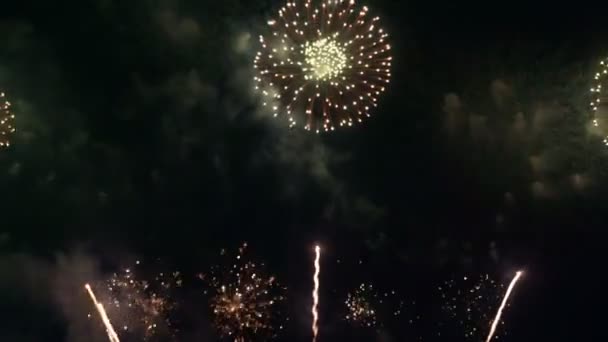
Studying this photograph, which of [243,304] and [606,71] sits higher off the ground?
[606,71]

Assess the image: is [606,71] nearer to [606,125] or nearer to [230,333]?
[606,125]

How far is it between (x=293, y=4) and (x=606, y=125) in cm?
1195

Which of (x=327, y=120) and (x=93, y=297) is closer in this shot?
(x=327, y=120)

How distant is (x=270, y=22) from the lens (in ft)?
84.2

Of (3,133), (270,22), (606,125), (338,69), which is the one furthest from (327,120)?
(3,133)

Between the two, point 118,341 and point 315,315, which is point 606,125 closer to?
point 315,315

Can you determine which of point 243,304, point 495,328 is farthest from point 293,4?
point 495,328

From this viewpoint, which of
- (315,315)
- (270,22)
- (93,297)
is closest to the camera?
(270,22)

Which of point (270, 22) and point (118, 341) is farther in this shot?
point (118, 341)

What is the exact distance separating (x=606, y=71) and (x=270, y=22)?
11945 millimetres

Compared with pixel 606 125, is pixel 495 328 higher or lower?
lower

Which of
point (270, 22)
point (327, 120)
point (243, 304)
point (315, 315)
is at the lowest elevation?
point (315, 315)

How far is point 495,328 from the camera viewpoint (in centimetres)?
A: 3309

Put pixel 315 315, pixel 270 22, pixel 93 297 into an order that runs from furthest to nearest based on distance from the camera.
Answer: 1. pixel 93 297
2. pixel 315 315
3. pixel 270 22
